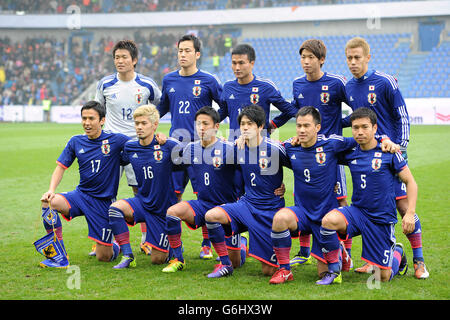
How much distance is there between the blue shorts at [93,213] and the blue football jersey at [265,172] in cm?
152

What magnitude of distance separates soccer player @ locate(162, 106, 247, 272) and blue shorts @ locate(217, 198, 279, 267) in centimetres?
31

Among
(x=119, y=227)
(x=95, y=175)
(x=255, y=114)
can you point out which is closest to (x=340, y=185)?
(x=255, y=114)

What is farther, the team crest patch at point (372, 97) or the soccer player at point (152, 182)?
the soccer player at point (152, 182)

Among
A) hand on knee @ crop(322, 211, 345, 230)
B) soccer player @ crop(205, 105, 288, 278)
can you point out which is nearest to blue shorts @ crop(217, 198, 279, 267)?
soccer player @ crop(205, 105, 288, 278)

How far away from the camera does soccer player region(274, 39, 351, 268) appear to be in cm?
528

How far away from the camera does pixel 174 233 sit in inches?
200

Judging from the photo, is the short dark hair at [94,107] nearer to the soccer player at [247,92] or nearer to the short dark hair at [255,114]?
the soccer player at [247,92]

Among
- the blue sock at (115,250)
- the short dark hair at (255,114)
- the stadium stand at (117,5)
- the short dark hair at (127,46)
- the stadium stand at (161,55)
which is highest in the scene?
the stadium stand at (117,5)

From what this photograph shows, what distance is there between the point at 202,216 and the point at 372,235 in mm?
1587

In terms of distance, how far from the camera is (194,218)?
5.13 meters

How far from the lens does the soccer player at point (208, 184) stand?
16.8 feet

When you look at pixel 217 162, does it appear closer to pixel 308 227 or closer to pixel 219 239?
pixel 219 239

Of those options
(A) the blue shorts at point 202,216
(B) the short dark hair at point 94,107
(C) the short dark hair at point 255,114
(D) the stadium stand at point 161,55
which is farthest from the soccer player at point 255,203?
(D) the stadium stand at point 161,55
